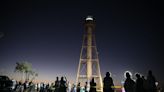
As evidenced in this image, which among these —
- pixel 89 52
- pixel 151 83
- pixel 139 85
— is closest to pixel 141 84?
pixel 139 85

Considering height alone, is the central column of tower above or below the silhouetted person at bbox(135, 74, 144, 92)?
above

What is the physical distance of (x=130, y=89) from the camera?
34.5ft

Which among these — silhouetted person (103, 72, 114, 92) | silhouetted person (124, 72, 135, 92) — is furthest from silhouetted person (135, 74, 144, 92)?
silhouetted person (103, 72, 114, 92)

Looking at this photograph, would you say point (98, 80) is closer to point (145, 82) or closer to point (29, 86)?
point (29, 86)

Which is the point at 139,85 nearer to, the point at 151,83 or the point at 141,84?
the point at 141,84

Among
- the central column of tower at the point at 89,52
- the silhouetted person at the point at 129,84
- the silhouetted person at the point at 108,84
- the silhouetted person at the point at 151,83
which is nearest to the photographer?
the silhouetted person at the point at 151,83

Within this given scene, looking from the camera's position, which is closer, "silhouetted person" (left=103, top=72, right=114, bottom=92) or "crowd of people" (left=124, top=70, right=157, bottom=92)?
"crowd of people" (left=124, top=70, right=157, bottom=92)

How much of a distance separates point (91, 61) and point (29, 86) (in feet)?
88.3

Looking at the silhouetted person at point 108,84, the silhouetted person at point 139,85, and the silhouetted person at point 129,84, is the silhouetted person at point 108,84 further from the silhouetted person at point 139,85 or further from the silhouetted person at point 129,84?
the silhouetted person at point 139,85

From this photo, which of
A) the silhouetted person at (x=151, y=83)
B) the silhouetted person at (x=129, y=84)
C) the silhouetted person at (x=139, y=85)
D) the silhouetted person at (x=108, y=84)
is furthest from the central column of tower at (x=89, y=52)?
the silhouetted person at (x=151, y=83)

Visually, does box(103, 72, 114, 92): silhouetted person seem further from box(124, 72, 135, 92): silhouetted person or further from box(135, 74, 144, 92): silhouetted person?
box(135, 74, 144, 92): silhouetted person

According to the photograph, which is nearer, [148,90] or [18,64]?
[148,90]

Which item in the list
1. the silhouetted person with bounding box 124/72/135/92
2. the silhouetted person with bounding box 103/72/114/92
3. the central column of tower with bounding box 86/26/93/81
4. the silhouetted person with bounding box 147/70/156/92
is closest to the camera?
the silhouetted person with bounding box 147/70/156/92

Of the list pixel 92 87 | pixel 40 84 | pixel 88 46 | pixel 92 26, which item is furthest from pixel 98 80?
pixel 92 87
